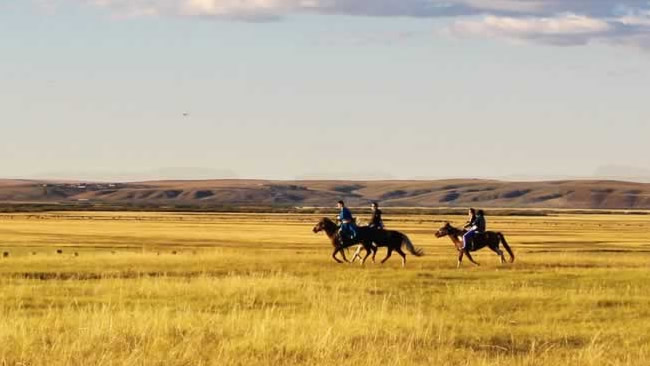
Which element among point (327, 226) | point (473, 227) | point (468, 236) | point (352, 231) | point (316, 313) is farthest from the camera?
point (327, 226)

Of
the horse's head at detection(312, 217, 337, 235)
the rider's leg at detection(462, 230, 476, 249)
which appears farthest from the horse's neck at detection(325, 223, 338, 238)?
the rider's leg at detection(462, 230, 476, 249)

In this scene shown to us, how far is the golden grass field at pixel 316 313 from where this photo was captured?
13477 mm

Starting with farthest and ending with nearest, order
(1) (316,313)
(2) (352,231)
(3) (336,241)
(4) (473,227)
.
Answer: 1. (3) (336,241)
2. (2) (352,231)
3. (4) (473,227)
4. (1) (316,313)

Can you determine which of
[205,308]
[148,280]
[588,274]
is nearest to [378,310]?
[205,308]

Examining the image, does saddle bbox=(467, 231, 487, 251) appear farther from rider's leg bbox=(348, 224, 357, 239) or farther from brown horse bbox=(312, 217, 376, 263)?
rider's leg bbox=(348, 224, 357, 239)

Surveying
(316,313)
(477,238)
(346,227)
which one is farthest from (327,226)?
(316,313)

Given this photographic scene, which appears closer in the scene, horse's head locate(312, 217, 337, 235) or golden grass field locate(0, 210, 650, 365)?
golden grass field locate(0, 210, 650, 365)

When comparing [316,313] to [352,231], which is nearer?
[316,313]

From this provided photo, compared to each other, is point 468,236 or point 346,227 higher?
point 346,227

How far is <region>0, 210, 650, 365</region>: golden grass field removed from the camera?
13477mm

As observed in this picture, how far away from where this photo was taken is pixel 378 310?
1853 centimetres

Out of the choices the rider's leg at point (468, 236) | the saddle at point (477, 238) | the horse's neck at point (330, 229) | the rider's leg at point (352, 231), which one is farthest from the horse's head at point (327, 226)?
the saddle at point (477, 238)

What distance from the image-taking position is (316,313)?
58.4ft

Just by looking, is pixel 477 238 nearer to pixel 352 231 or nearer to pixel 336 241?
pixel 352 231
